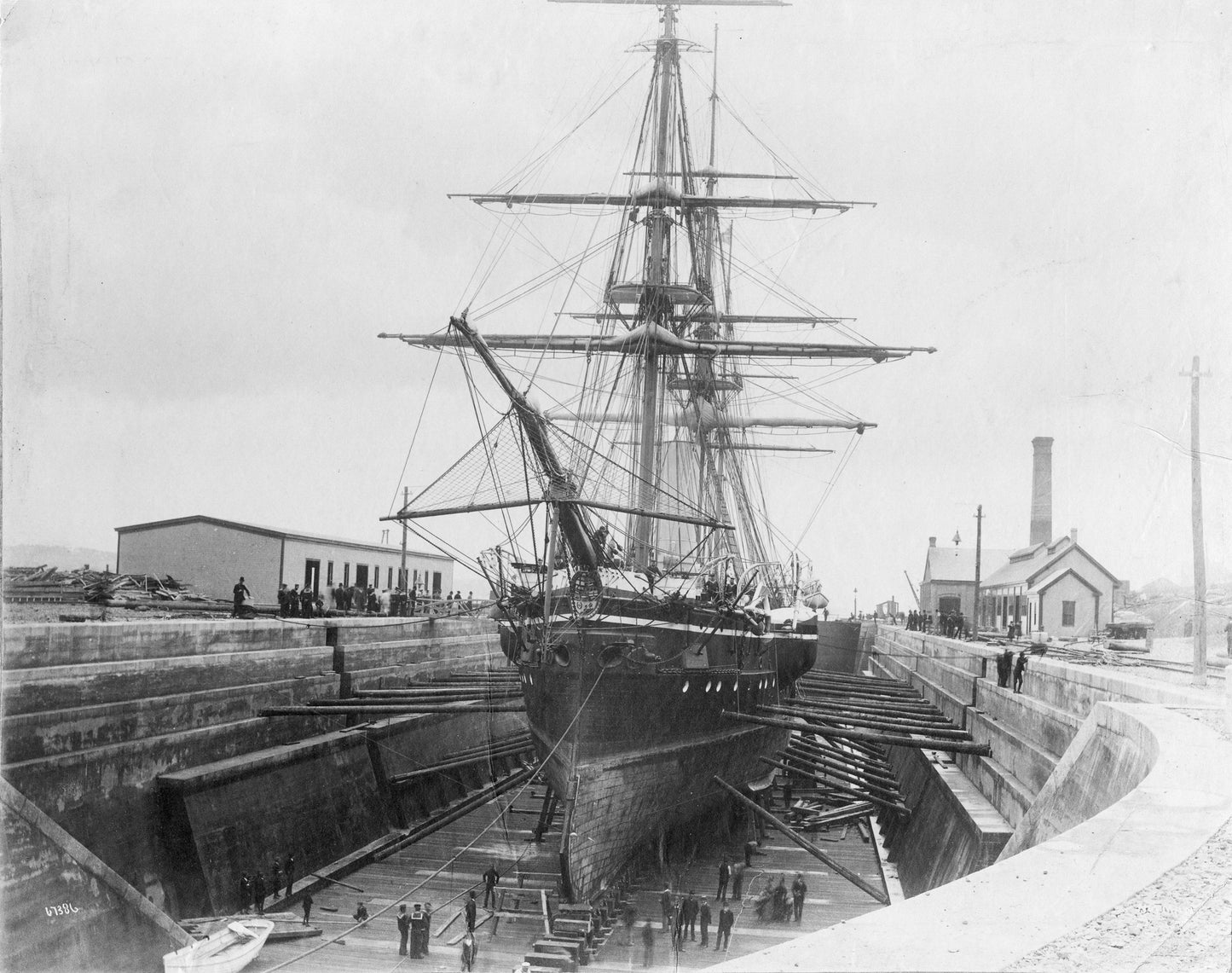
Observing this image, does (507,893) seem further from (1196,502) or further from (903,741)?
(1196,502)

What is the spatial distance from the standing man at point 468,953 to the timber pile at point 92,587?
1201cm

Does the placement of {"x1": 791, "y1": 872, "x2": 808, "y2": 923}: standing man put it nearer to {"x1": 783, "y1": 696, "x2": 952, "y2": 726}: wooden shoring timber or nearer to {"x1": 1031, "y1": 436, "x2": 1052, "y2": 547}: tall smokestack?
{"x1": 783, "y1": 696, "x2": 952, "y2": 726}: wooden shoring timber

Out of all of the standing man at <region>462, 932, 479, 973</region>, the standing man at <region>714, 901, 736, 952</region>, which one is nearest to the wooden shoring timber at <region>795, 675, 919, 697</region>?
the standing man at <region>714, 901, 736, 952</region>

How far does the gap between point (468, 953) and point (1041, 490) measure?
51.0 metres

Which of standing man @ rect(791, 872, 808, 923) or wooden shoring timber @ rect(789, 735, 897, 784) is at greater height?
wooden shoring timber @ rect(789, 735, 897, 784)

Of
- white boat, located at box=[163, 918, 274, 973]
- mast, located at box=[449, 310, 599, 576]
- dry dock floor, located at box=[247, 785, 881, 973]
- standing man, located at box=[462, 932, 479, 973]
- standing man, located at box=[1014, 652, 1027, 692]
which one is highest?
mast, located at box=[449, 310, 599, 576]

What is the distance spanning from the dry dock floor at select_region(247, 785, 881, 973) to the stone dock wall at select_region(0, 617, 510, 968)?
1607mm

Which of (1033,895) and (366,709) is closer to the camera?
(1033,895)

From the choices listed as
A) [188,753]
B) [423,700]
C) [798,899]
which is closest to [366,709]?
[423,700]

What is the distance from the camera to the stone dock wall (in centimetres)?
1306

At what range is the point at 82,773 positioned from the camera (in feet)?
44.5

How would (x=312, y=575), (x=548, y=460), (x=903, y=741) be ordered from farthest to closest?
(x=312, y=575) → (x=548, y=460) → (x=903, y=741)

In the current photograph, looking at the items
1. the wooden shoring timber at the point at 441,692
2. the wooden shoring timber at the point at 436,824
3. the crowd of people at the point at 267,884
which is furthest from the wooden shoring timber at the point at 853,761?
the crowd of people at the point at 267,884

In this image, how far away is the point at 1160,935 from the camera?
5.09 meters
